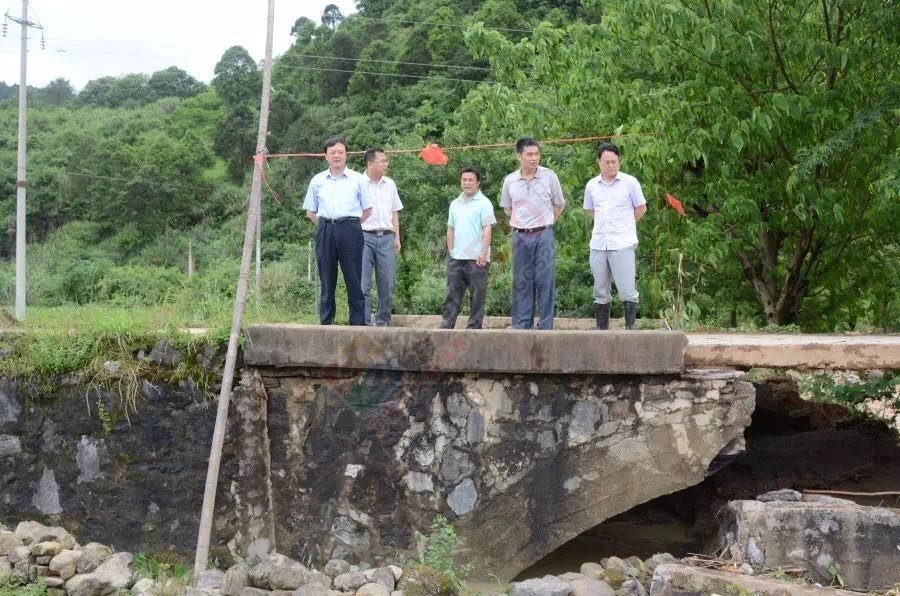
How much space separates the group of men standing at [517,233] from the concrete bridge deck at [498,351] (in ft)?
2.88

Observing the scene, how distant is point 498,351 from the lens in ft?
18.3

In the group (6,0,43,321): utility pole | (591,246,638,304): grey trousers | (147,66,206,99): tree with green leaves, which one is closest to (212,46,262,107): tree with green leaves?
(147,66,206,99): tree with green leaves

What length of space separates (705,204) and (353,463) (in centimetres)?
617

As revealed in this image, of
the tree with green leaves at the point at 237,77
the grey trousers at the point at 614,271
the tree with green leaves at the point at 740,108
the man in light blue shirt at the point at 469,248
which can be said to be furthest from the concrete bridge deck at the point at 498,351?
the tree with green leaves at the point at 237,77

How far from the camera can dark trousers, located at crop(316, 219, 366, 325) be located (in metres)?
6.43

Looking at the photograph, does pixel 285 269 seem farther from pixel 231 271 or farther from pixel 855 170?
pixel 855 170

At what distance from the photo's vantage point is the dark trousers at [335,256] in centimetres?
643

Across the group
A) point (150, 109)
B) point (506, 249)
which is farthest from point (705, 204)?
point (150, 109)

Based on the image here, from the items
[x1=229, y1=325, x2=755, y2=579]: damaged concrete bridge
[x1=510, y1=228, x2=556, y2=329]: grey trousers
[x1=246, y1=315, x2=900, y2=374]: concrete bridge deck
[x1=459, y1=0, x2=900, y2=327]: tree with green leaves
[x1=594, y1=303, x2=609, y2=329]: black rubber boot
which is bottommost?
[x1=229, y1=325, x2=755, y2=579]: damaged concrete bridge

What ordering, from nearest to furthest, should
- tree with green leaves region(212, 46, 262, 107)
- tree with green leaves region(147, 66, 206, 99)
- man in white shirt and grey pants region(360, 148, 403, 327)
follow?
1. man in white shirt and grey pants region(360, 148, 403, 327)
2. tree with green leaves region(212, 46, 262, 107)
3. tree with green leaves region(147, 66, 206, 99)

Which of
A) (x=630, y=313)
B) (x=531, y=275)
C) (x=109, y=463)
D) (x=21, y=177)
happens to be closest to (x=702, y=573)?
(x=630, y=313)

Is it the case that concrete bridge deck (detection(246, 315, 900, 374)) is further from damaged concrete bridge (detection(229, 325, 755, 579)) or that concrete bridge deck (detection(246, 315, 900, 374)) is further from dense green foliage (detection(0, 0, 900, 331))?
dense green foliage (detection(0, 0, 900, 331))

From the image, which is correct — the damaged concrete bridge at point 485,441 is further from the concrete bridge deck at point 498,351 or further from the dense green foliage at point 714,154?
the dense green foliage at point 714,154

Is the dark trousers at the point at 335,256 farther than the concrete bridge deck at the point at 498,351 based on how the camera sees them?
Yes
